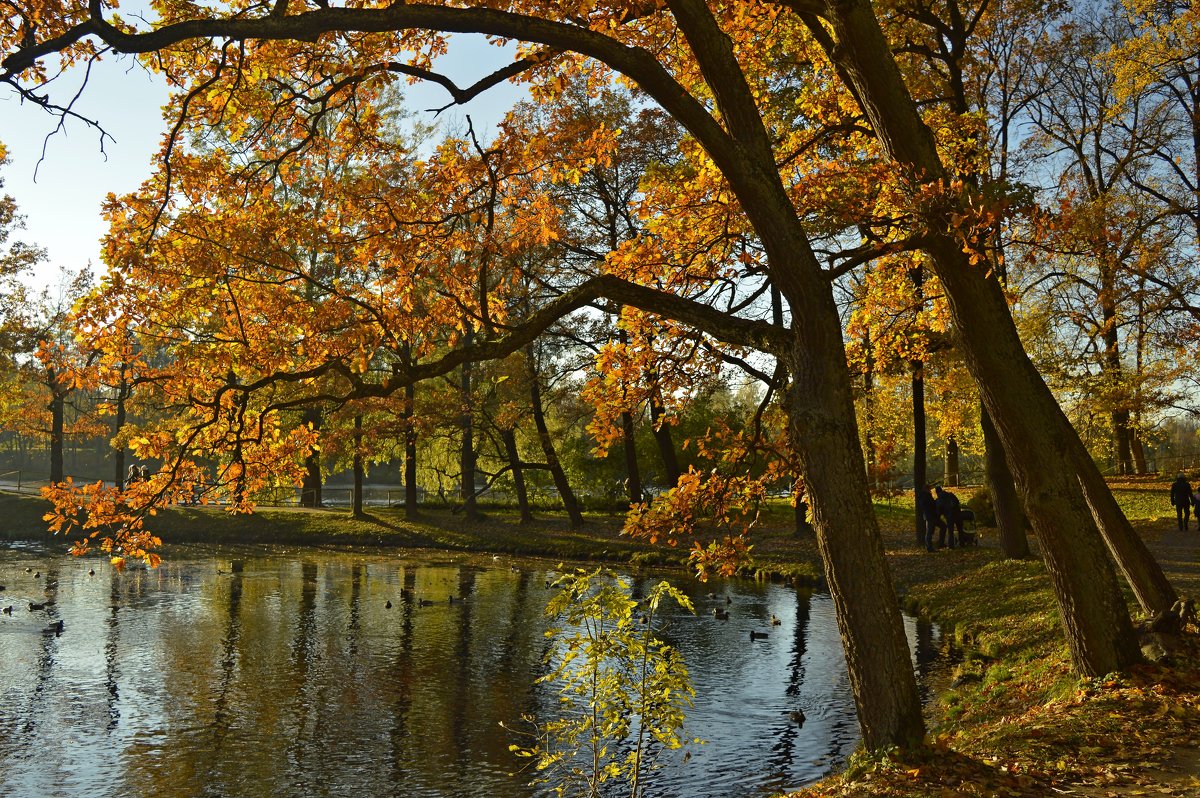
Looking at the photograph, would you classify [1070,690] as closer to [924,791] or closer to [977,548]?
[924,791]

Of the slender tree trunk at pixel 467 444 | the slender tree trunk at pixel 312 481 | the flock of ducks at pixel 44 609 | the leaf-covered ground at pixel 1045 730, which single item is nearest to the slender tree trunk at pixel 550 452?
the slender tree trunk at pixel 467 444

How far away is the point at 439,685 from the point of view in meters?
13.8

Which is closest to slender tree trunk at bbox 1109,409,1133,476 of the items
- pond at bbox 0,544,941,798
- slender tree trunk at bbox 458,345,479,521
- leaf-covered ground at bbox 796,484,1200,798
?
pond at bbox 0,544,941,798

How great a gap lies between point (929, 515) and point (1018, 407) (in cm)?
1512

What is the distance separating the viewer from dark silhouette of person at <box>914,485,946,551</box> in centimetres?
2295

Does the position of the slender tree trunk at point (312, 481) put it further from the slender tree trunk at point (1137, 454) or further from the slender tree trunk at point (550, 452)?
the slender tree trunk at point (1137, 454)

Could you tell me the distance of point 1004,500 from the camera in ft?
60.5

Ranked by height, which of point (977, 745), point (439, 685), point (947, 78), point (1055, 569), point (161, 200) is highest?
point (947, 78)

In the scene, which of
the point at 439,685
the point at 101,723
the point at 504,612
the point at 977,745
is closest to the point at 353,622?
the point at 504,612

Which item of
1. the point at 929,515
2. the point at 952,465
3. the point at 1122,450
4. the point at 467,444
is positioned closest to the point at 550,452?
the point at 467,444

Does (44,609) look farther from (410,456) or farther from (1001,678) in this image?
(1001,678)

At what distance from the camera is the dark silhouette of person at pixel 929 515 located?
904 inches

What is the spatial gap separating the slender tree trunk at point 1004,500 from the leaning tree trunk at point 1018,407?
31.4ft

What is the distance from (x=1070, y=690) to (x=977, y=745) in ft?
5.63
